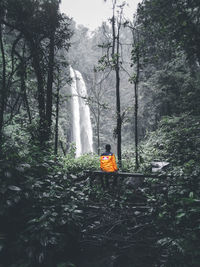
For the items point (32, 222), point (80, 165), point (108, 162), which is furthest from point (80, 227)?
point (80, 165)

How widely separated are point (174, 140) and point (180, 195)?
5.25 meters

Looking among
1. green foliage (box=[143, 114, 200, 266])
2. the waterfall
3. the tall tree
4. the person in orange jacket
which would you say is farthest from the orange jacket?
the waterfall

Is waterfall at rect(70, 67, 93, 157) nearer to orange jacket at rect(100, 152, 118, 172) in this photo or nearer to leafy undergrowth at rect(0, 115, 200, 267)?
orange jacket at rect(100, 152, 118, 172)

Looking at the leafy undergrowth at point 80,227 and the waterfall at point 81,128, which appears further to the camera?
the waterfall at point 81,128

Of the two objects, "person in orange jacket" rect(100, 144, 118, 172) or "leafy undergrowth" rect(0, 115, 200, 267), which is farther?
"person in orange jacket" rect(100, 144, 118, 172)

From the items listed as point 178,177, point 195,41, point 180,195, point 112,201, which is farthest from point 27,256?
point 195,41

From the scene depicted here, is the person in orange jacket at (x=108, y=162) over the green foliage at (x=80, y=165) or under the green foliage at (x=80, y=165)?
over

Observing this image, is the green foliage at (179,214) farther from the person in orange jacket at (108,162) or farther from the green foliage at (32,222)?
the green foliage at (32,222)

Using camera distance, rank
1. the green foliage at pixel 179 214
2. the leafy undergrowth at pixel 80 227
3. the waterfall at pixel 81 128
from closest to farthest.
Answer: the leafy undergrowth at pixel 80 227, the green foliage at pixel 179 214, the waterfall at pixel 81 128

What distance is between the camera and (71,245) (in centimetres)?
320

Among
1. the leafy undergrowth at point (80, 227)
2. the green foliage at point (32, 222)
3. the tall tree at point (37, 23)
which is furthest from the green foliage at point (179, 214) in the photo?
the tall tree at point (37, 23)

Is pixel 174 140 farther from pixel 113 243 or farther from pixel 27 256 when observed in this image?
pixel 27 256

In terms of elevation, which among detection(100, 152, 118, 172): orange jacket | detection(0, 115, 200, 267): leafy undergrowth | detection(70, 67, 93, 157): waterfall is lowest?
detection(0, 115, 200, 267): leafy undergrowth

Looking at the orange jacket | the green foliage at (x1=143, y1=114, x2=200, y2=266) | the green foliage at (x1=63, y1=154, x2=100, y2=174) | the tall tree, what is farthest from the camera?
the green foliage at (x1=63, y1=154, x2=100, y2=174)
